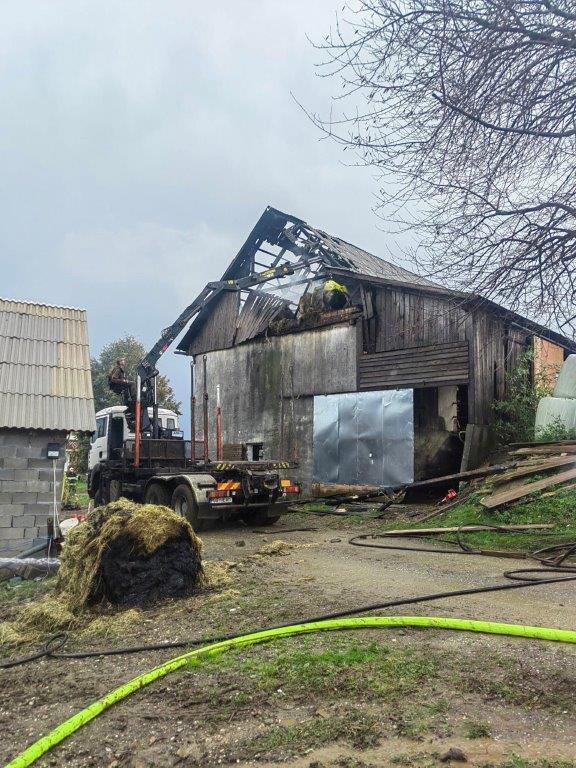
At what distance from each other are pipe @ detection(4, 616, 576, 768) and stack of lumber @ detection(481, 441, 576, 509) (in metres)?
6.72

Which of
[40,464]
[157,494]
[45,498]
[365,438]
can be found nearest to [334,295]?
[365,438]

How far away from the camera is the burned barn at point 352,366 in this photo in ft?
53.2

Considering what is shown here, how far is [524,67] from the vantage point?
5301 millimetres

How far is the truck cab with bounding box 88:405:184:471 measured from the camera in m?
16.9

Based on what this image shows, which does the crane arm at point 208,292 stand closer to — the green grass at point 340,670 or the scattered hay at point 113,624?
the scattered hay at point 113,624

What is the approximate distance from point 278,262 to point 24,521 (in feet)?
42.7

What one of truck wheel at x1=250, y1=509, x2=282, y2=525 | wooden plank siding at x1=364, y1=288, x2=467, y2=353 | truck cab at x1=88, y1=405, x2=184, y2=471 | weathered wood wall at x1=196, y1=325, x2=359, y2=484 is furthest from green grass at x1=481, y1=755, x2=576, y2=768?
weathered wood wall at x1=196, y1=325, x2=359, y2=484

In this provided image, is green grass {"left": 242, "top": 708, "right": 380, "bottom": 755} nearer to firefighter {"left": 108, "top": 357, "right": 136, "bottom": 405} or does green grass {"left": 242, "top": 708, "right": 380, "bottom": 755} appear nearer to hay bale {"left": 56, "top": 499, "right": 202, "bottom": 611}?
hay bale {"left": 56, "top": 499, "right": 202, "bottom": 611}

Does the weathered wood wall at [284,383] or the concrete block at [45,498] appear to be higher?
the weathered wood wall at [284,383]

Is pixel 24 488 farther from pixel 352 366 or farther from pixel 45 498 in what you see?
pixel 352 366

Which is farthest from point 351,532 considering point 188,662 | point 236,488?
point 188,662

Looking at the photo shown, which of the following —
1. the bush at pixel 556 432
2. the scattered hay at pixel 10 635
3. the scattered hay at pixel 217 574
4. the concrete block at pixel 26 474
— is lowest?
the scattered hay at pixel 10 635

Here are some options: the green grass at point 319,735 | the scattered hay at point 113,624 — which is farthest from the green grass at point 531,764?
the scattered hay at point 113,624

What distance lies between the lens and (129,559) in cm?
693
